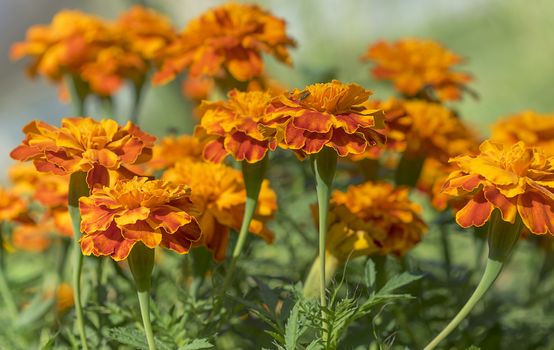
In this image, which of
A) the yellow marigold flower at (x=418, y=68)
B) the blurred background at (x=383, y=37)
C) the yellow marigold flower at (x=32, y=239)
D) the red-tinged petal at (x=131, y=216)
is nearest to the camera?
the red-tinged petal at (x=131, y=216)

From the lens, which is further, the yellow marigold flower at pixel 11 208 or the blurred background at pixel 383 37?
the blurred background at pixel 383 37

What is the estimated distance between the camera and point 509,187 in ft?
2.63

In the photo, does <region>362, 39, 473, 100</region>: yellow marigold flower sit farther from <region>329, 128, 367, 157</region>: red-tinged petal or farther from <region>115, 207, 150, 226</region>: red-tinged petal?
<region>115, 207, 150, 226</region>: red-tinged petal

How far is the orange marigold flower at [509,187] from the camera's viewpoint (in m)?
0.80

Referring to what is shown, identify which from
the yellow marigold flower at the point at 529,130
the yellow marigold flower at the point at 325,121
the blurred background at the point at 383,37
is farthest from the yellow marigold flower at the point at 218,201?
the blurred background at the point at 383,37

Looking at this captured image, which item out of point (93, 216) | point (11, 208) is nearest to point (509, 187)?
→ point (93, 216)

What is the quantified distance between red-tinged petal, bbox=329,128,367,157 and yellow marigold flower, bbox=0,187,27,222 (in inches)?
20.3

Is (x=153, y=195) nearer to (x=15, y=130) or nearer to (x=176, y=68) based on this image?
(x=176, y=68)

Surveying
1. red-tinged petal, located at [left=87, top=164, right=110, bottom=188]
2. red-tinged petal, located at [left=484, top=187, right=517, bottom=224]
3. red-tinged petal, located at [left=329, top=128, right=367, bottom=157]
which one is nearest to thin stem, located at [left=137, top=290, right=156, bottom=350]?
red-tinged petal, located at [left=87, top=164, right=110, bottom=188]

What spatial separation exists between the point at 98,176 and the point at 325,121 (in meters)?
0.24

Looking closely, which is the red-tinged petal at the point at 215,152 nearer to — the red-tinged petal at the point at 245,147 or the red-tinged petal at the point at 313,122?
the red-tinged petal at the point at 245,147

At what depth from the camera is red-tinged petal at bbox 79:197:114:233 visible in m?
0.79

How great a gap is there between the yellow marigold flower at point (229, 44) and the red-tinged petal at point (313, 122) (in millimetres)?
349

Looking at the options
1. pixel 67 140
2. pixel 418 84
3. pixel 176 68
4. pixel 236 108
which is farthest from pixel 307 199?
pixel 67 140
